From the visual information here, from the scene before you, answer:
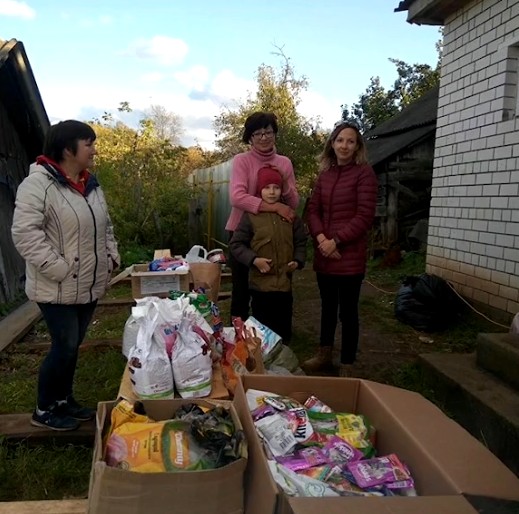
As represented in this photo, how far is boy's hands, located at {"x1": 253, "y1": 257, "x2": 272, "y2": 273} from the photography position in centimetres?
338

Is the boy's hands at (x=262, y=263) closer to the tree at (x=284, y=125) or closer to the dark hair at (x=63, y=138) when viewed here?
the dark hair at (x=63, y=138)

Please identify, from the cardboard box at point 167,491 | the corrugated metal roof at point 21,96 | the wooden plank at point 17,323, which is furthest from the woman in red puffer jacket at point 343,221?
the corrugated metal roof at point 21,96

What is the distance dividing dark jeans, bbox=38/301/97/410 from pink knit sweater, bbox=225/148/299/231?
4.14 feet

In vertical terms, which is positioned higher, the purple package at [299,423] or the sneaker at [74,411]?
the purple package at [299,423]

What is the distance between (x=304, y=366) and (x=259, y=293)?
0.63m

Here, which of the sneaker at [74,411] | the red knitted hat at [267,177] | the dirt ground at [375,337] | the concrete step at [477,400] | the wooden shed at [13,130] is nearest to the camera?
the concrete step at [477,400]

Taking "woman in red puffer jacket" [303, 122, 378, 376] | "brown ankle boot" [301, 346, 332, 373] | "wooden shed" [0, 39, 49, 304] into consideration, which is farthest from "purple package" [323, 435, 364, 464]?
"wooden shed" [0, 39, 49, 304]

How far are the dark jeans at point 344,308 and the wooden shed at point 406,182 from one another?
5442mm

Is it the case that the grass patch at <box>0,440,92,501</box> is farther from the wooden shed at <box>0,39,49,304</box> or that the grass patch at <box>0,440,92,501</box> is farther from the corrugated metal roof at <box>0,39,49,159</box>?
the corrugated metal roof at <box>0,39,49,159</box>

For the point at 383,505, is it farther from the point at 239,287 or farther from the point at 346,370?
the point at 239,287

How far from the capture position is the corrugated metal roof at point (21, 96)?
5.76 m

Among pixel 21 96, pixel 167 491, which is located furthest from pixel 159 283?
pixel 21 96

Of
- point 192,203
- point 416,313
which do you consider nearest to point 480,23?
point 416,313

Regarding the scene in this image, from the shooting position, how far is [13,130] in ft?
22.8
